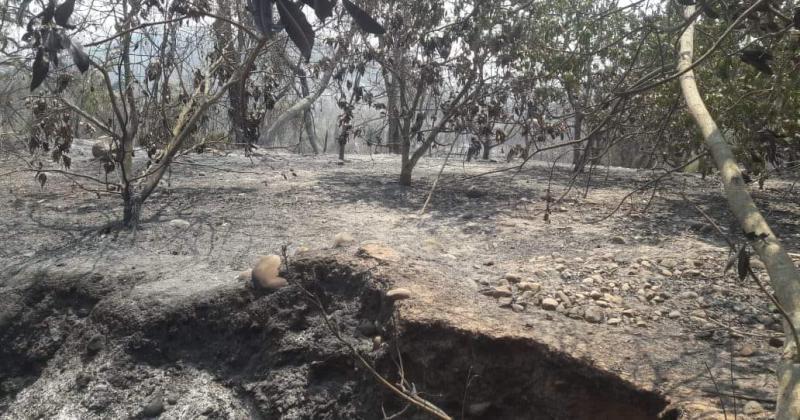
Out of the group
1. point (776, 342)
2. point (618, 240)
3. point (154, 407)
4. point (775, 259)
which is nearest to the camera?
point (775, 259)

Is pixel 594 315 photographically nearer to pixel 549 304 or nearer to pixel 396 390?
pixel 549 304

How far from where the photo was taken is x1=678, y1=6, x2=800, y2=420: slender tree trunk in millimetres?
1283

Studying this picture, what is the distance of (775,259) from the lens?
153cm

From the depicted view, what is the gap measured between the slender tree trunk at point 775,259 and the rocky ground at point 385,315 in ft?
1.04

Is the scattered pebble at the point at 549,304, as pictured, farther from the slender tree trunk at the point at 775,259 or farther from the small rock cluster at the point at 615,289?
the slender tree trunk at the point at 775,259

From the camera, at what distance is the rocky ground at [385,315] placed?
7.00ft

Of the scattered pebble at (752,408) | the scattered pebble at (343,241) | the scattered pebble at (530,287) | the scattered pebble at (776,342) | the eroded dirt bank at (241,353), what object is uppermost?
the scattered pebble at (343,241)

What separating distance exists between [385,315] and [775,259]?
1449 mm

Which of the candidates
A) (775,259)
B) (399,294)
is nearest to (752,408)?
(775,259)

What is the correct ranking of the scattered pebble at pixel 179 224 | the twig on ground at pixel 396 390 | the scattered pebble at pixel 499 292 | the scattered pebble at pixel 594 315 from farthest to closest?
the scattered pebble at pixel 179 224, the scattered pebble at pixel 499 292, the scattered pebble at pixel 594 315, the twig on ground at pixel 396 390

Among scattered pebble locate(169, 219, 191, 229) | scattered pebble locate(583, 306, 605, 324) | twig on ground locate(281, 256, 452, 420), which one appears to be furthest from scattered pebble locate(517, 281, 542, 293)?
scattered pebble locate(169, 219, 191, 229)

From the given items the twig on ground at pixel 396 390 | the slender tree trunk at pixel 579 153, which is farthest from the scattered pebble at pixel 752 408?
the slender tree trunk at pixel 579 153

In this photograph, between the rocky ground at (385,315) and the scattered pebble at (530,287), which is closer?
the rocky ground at (385,315)

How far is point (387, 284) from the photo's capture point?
263cm
